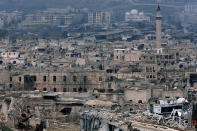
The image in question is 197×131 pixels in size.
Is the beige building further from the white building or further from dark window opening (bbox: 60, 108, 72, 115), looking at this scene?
the white building

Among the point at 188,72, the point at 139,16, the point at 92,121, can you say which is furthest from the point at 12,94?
the point at 139,16

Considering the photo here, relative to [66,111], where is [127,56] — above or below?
above

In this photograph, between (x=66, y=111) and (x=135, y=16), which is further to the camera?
(x=135, y=16)

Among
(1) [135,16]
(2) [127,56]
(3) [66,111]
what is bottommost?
(3) [66,111]

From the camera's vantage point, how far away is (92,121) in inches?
891

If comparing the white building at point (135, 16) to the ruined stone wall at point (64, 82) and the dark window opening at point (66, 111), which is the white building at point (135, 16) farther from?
the dark window opening at point (66, 111)

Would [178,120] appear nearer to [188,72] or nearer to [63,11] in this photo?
[188,72]

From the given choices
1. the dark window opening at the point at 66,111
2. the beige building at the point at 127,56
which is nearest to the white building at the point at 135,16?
the beige building at the point at 127,56

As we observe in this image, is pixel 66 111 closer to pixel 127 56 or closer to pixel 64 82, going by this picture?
pixel 64 82

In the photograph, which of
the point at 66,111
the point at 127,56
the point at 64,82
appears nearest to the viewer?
the point at 66,111

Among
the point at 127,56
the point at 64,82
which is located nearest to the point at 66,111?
the point at 64,82

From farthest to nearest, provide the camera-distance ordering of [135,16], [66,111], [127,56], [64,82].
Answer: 1. [135,16]
2. [127,56]
3. [64,82]
4. [66,111]

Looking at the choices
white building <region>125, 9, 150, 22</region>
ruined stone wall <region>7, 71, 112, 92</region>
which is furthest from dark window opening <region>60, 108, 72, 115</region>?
white building <region>125, 9, 150, 22</region>

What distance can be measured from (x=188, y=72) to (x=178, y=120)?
19.9 m
